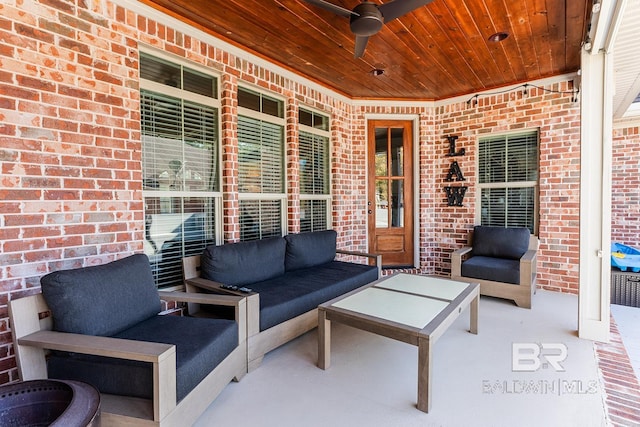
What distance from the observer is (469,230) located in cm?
487

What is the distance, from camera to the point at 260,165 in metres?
3.67

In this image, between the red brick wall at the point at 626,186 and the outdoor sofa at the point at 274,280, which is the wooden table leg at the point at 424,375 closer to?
the outdoor sofa at the point at 274,280

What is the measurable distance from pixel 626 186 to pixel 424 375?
5.71 m

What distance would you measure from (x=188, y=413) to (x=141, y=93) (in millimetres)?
2379

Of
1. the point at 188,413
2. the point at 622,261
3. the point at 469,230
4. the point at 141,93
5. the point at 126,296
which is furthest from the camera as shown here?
the point at 469,230

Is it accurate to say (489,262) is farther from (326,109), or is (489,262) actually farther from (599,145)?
(326,109)

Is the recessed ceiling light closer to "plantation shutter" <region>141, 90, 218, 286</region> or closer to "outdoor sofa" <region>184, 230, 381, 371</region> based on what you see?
"outdoor sofa" <region>184, 230, 381, 371</region>

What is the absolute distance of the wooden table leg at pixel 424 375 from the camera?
1.88 metres

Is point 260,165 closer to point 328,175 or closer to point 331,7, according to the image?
point 328,175

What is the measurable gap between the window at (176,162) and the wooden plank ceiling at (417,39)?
55 cm

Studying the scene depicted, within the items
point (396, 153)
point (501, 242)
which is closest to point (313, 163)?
point (396, 153)

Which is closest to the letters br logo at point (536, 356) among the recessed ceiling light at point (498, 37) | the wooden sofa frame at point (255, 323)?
the wooden sofa frame at point (255, 323)

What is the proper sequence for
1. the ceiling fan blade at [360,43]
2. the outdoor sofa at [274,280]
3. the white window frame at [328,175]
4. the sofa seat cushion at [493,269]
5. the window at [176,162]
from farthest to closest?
the white window frame at [328,175] < the sofa seat cushion at [493,269] < the window at [176,162] < the ceiling fan blade at [360,43] < the outdoor sofa at [274,280]

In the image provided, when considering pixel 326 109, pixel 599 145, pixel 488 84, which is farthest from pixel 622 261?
pixel 326 109
